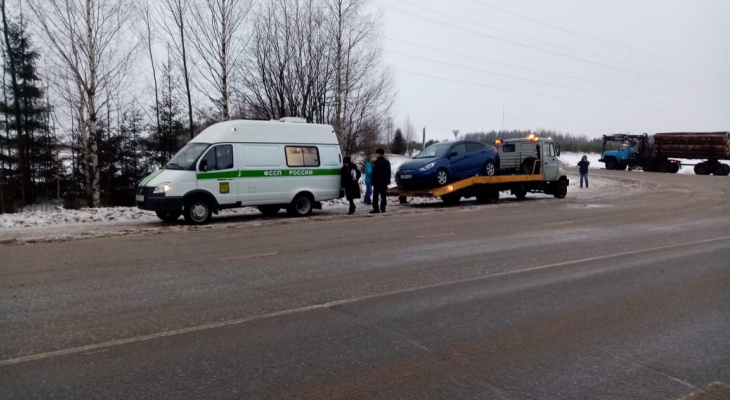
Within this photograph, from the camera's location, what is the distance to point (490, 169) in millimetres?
19797

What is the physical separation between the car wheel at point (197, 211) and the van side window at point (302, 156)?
2.70 m

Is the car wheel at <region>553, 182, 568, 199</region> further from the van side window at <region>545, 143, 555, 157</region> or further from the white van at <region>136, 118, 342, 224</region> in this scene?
the white van at <region>136, 118, 342, 224</region>

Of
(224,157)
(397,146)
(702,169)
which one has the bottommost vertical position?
(702,169)

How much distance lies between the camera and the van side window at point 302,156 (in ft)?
49.7

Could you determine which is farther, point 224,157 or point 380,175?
point 380,175

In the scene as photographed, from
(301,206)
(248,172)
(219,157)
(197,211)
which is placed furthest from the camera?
(301,206)

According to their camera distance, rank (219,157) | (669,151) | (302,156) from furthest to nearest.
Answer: (669,151), (302,156), (219,157)

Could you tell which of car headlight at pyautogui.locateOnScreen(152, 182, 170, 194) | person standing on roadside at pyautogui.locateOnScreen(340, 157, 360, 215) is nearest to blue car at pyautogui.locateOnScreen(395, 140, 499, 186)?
person standing on roadside at pyautogui.locateOnScreen(340, 157, 360, 215)

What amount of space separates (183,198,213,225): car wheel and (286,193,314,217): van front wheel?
2582mm

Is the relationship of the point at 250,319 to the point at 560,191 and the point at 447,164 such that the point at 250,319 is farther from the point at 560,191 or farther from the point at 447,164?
the point at 560,191

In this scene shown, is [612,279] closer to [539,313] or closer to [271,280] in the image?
[539,313]

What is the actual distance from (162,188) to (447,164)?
978cm

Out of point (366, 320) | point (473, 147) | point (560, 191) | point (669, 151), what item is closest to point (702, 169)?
point (669, 151)

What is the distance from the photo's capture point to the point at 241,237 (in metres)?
11.4
